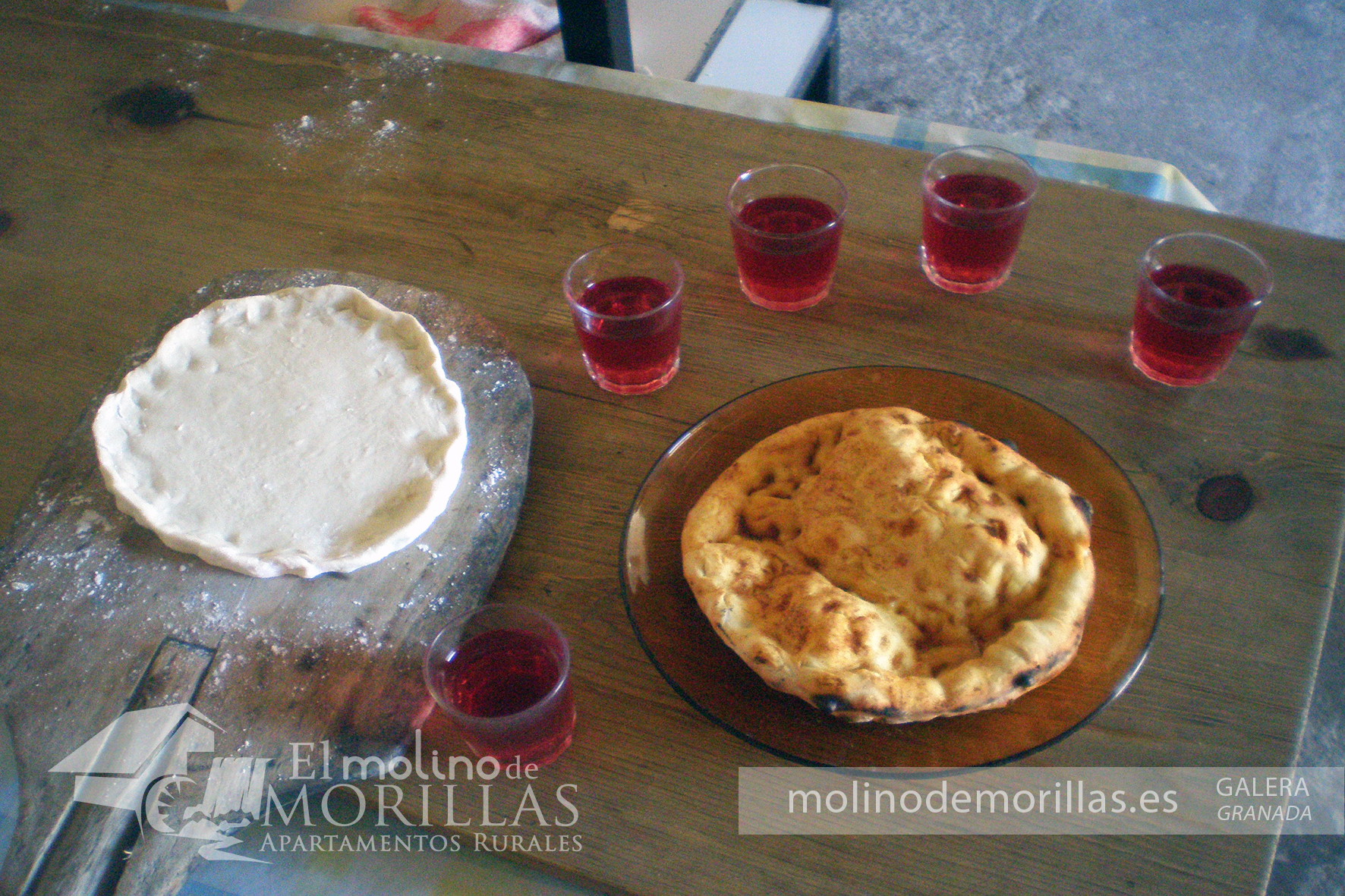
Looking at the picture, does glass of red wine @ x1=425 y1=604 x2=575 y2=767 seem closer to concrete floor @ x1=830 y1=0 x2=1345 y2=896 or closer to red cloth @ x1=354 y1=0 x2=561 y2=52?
red cloth @ x1=354 y1=0 x2=561 y2=52

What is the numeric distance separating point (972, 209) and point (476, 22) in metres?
1.80

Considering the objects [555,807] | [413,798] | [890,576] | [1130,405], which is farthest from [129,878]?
[1130,405]

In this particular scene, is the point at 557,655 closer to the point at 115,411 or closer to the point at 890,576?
the point at 890,576

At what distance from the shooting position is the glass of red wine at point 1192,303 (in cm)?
117

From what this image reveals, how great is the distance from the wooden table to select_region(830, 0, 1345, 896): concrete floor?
1663 millimetres

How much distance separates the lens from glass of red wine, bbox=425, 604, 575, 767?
0.94m

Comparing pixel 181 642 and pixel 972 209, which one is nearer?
pixel 181 642

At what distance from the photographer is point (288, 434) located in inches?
47.2

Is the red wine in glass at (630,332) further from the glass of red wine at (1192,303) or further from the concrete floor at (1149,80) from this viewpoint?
the concrete floor at (1149,80)

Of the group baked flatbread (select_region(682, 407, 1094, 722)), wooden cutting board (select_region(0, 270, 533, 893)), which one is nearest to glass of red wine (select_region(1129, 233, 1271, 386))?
baked flatbread (select_region(682, 407, 1094, 722))

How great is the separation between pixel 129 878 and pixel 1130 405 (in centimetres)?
124

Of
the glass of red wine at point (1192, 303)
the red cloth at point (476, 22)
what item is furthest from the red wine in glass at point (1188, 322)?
the red cloth at point (476, 22)

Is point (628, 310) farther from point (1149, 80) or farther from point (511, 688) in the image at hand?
point (1149, 80)

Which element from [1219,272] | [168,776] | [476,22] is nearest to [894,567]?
[1219,272]
